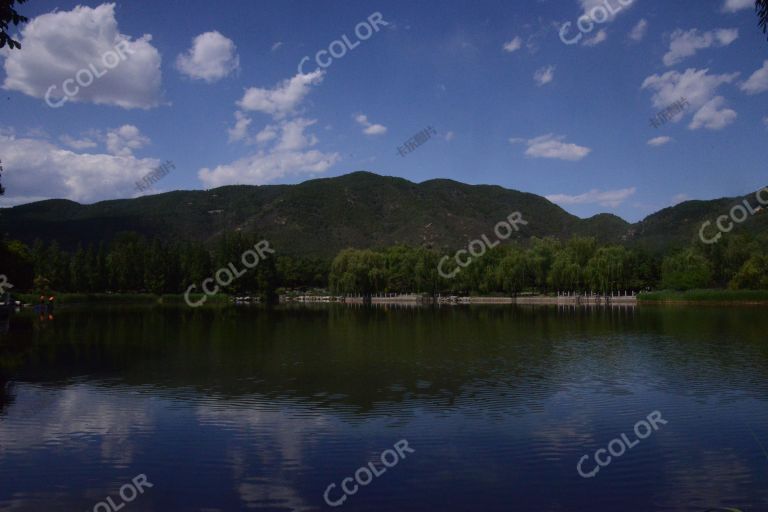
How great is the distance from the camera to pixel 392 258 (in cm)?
10044

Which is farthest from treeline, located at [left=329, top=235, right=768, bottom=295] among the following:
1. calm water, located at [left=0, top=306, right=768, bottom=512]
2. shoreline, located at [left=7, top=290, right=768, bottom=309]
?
calm water, located at [left=0, top=306, right=768, bottom=512]

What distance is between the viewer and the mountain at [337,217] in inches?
5507

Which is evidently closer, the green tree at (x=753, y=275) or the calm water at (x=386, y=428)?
the calm water at (x=386, y=428)

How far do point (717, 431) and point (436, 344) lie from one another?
14619mm

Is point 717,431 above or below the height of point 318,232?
below

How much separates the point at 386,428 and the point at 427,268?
8142cm

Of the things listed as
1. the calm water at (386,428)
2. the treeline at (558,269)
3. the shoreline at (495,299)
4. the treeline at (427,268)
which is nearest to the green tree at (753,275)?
the treeline at (558,269)

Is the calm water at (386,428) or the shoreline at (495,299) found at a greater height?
the shoreline at (495,299)

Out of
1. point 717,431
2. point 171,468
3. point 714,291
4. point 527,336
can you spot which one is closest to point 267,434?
point 171,468

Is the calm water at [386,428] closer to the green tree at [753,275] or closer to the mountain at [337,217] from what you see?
the green tree at [753,275]

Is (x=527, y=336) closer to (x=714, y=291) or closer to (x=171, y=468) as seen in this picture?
(x=171, y=468)

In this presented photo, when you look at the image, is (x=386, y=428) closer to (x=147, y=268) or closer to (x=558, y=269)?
(x=558, y=269)

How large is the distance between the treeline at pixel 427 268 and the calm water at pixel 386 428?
185ft

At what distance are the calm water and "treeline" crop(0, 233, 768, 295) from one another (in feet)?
185
